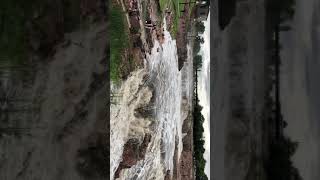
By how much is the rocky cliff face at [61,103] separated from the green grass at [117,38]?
6.00 ft

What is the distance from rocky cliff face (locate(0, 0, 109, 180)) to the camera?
3.11 metres

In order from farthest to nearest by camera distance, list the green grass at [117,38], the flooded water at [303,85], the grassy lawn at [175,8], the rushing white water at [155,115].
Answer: the grassy lawn at [175,8]
the rushing white water at [155,115]
the green grass at [117,38]
the flooded water at [303,85]

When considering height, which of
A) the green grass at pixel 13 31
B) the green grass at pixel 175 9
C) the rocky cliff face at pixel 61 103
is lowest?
the rocky cliff face at pixel 61 103

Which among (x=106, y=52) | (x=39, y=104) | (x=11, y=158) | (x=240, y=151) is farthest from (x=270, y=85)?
(x=11, y=158)

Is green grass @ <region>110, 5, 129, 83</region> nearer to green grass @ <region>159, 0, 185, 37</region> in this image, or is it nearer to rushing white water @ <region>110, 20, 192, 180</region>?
rushing white water @ <region>110, 20, 192, 180</region>

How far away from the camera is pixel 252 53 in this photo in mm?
2371

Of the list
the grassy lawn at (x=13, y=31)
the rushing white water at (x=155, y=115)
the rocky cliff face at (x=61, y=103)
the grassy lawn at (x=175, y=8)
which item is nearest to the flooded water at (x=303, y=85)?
the rocky cliff face at (x=61, y=103)

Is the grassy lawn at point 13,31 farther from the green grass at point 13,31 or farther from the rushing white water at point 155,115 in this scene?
the rushing white water at point 155,115

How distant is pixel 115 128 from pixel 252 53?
296 cm

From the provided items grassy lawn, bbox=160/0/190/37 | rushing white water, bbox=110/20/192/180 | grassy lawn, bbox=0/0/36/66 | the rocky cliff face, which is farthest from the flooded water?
grassy lawn, bbox=160/0/190/37

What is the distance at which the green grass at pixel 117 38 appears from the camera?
510cm

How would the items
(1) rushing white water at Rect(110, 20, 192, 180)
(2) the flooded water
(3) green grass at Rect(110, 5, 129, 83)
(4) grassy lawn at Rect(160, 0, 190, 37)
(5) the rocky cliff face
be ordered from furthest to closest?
(4) grassy lawn at Rect(160, 0, 190, 37) → (1) rushing white water at Rect(110, 20, 192, 180) → (3) green grass at Rect(110, 5, 129, 83) → (5) the rocky cliff face → (2) the flooded water

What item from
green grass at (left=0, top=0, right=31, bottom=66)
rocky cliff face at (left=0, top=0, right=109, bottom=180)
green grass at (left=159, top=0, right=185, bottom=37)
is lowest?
rocky cliff face at (left=0, top=0, right=109, bottom=180)

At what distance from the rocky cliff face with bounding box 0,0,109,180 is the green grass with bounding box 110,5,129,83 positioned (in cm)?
183
